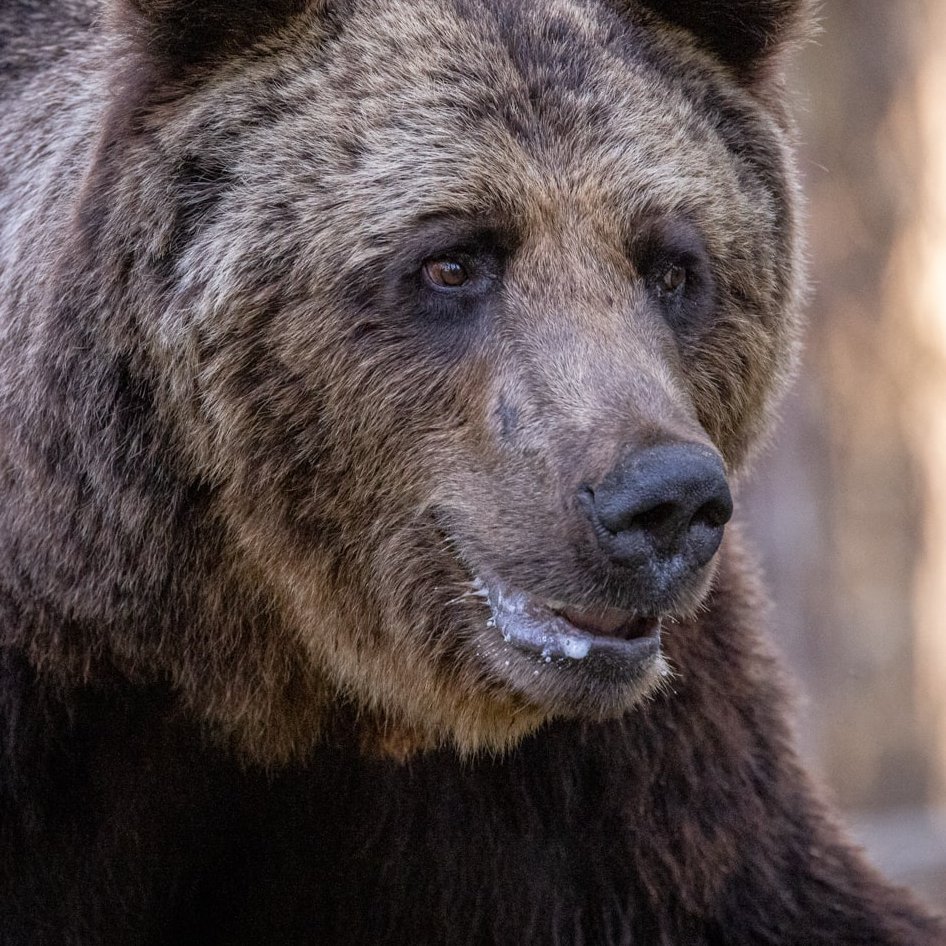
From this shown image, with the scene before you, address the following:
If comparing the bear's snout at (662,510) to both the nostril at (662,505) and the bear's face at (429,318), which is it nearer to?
the nostril at (662,505)

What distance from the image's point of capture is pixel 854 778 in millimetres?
12328

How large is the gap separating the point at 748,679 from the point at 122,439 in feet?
6.78

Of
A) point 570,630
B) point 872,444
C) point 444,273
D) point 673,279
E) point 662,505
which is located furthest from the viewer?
point 872,444

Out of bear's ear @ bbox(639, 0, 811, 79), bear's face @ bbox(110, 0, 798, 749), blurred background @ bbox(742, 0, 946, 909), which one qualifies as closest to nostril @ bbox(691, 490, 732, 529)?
bear's face @ bbox(110, 0, 798, 749)

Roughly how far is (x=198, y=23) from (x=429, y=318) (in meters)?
0.96

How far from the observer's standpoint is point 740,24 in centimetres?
491

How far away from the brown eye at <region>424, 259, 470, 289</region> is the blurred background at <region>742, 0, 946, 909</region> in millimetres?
7327

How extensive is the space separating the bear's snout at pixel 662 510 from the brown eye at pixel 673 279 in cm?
83

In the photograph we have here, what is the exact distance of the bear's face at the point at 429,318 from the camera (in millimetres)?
4168

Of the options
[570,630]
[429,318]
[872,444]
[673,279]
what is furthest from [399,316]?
[872,444]

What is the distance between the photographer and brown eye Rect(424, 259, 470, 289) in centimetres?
431

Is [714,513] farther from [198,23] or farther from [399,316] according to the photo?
[198,23]

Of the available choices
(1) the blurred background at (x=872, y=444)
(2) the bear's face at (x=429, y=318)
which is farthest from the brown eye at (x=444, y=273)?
(1) the blurred background at (x=872, y=444)

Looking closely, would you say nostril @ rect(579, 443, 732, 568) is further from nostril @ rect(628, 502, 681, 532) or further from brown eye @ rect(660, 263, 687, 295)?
brown eye @ rect(660, 263, 687, 295)
